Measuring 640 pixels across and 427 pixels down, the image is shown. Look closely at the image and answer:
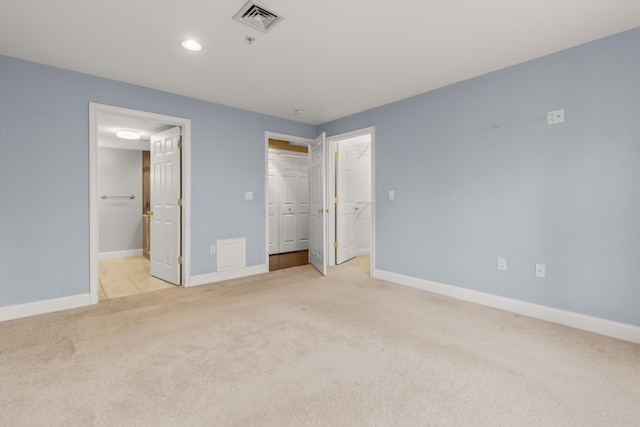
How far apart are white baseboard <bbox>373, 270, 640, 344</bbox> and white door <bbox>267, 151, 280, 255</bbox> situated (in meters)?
2.89

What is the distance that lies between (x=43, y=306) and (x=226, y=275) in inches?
75.5

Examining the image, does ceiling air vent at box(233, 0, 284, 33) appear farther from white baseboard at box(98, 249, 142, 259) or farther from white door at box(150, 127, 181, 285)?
white baseboard at box(98, 249, 142, 259)

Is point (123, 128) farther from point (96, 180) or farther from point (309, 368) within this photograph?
point (309, 368)

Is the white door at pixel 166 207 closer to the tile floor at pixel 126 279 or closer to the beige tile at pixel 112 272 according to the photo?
the tile floor at pixel 126 279

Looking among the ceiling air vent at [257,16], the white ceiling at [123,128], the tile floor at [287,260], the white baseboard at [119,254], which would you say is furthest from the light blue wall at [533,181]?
the white baseboard at [119,254]

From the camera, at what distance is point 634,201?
2.35 metres

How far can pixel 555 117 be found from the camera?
2.71 meters

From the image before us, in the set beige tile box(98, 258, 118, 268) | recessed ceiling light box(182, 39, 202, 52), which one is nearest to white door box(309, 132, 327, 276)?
recessed ceiling light box(182, 39, 202, 52)

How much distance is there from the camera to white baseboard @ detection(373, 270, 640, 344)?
2.40 meters

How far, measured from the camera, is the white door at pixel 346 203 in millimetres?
5250

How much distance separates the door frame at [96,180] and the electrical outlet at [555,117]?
402 centimetres

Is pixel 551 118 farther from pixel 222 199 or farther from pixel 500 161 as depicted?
pixel 222 199

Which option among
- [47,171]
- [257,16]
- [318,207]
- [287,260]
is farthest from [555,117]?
[47,171]

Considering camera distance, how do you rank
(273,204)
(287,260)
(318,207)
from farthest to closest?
(273,204), (287,260), (318,207)
